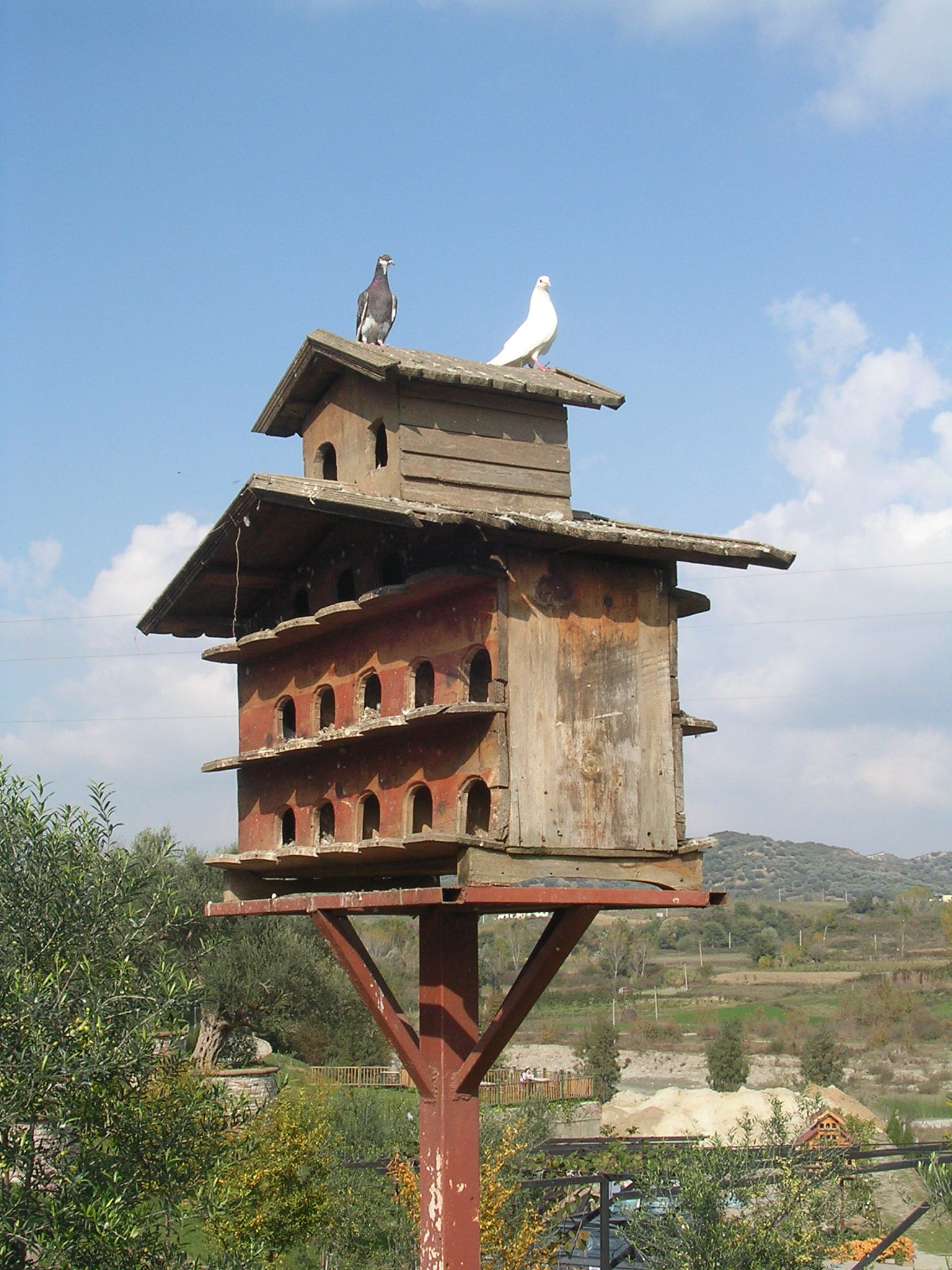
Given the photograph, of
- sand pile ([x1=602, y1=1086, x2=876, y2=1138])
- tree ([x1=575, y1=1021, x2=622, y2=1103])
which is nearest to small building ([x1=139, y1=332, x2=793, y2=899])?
sand pile ([x1=602, y1=1086, x2=876, y2=1138])

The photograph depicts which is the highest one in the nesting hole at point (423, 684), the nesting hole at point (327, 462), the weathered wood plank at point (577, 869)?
the nesting hole at point (327, 462)

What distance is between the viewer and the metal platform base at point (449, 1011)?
8.02 m

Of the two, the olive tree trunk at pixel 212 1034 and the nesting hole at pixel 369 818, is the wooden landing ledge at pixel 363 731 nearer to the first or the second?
the nesting hole at pixel 369 818

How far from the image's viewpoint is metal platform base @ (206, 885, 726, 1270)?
802 centimetres

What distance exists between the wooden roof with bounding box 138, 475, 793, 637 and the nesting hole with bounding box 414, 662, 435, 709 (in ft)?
2.99

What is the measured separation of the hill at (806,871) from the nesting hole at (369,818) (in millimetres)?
123748

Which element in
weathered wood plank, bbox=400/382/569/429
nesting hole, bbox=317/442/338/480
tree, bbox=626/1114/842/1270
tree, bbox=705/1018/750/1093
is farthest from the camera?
tree, bbox=705/1018/750/1093

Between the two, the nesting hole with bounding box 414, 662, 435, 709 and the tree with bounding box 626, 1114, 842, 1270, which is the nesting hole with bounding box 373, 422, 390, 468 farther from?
the tree with bounding box 626, 1114, 842, 1270

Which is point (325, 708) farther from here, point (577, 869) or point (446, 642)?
point (577, 869)

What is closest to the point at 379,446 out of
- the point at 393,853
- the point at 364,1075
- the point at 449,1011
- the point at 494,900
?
the point at 393,853

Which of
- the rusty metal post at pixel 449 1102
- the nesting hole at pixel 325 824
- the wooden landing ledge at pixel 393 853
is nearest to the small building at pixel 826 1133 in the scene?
the rusty metal post at pixel 449 1102

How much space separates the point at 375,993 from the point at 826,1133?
11.3 meters

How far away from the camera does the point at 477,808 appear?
8.76 meters

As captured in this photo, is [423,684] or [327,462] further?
[327,462]
